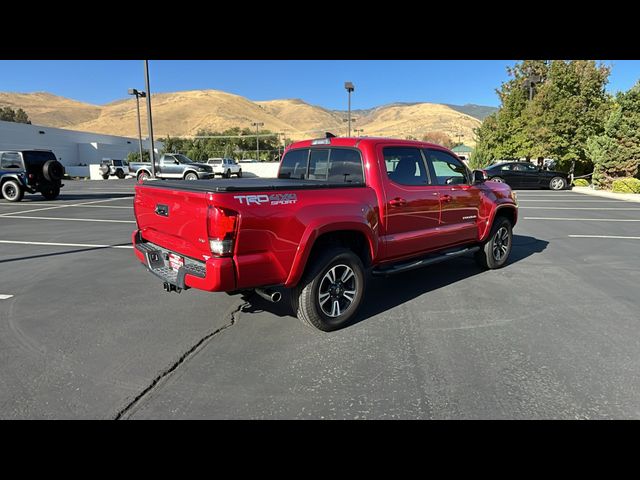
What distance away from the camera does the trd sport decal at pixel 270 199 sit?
3186 mm

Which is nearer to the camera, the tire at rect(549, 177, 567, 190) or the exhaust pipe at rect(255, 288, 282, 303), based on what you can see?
the exhaust pipe at rect(255, 288, 282, 303)

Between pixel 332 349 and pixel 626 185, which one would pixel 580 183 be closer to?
pixel 626 185

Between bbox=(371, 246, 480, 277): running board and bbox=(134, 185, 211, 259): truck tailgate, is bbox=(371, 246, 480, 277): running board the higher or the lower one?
the lower one

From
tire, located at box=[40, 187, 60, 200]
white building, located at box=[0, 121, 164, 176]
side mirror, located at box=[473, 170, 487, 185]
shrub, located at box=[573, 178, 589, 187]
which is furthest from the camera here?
white building, located at box=[0, 121, 164, 176]

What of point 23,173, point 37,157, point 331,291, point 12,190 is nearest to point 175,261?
point 331,291

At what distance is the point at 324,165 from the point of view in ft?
15.6

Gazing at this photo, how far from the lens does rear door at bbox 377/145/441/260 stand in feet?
14.6

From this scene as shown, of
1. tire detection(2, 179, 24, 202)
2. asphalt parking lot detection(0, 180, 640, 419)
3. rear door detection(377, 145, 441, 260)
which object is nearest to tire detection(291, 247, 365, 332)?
asphalt parking lot detection(0, 180, 640, 419)

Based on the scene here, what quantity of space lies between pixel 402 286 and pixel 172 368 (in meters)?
3.29

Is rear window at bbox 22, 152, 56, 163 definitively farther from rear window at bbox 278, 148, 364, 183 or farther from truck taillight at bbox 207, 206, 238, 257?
truck taillight at bbox 207, 206, 238, 257
